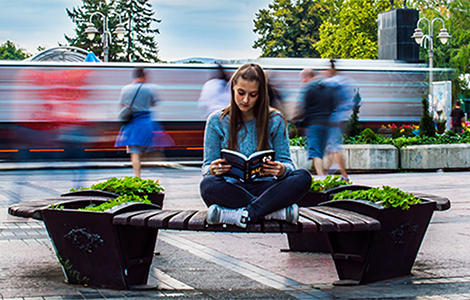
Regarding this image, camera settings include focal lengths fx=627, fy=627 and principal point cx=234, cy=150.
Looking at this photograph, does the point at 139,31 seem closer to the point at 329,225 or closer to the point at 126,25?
the point at 126,25

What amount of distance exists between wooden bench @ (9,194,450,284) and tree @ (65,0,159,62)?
247ft

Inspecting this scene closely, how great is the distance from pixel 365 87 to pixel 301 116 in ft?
51.7

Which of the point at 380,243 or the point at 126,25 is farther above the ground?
the point at 126,25

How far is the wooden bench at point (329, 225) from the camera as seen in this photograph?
3955 millimetres

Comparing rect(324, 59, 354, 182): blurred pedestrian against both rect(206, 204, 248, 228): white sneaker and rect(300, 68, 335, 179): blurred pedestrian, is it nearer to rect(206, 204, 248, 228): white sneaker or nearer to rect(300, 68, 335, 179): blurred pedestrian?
rect(300, 68, 335, 179): blurred pedestrian

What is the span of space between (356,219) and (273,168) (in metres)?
0.65

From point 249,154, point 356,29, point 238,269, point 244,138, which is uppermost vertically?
point 356,29

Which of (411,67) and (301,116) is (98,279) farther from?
(411,67)

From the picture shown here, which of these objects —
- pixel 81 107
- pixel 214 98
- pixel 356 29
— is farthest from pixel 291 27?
pixel 214 98

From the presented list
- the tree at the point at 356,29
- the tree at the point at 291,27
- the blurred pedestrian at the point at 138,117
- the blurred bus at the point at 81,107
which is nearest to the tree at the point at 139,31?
the tree at the point at 291,27

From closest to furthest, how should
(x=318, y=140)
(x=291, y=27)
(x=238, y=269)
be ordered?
(x=238, y=269) < (x=318, y=140) < (x=291, y=27)

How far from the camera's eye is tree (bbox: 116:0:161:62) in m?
82.2

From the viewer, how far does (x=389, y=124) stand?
25156 mm

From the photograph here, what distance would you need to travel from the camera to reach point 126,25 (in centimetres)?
8538
